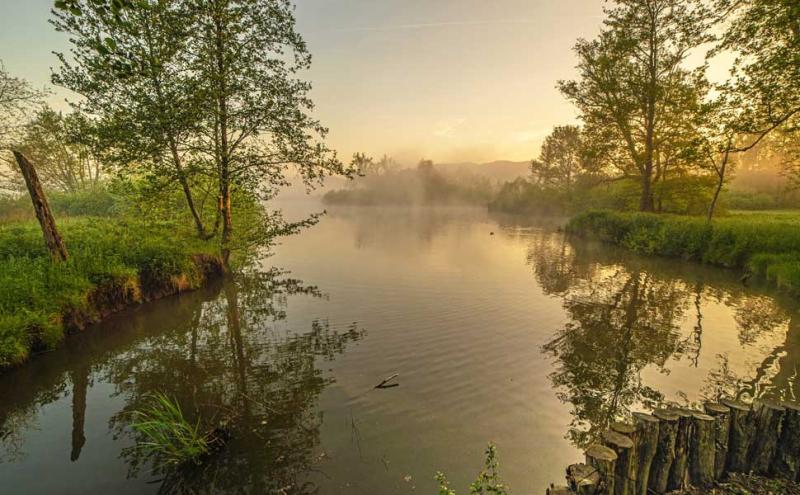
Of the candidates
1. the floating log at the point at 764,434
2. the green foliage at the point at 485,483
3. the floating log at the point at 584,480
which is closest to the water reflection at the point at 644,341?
the floating log at the point at 764,434

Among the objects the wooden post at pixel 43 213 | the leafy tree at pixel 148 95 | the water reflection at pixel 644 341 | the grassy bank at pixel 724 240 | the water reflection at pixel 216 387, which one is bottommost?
the water reflection at pixel 216 387

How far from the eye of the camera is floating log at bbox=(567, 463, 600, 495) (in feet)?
13.3

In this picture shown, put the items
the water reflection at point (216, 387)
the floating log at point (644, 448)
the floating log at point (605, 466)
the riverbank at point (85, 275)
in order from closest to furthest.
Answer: the floating log at point (605, 466), the floating log at point (644, 448), the water reflection at point (216, 387), the riverbank at point (85, 275)

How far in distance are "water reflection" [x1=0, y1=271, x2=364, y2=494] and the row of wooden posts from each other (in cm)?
429

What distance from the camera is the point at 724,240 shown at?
22438 millimetres

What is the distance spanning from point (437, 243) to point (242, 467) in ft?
95.1

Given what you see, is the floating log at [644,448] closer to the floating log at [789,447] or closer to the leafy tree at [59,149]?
the floating log at [789,447]

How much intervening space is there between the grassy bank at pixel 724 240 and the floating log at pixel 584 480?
18972 mm

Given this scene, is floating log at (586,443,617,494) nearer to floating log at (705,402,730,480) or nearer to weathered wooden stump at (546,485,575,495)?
weathered wooden stump at (546,485,575,495)

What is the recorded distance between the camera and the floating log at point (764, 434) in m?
5.11

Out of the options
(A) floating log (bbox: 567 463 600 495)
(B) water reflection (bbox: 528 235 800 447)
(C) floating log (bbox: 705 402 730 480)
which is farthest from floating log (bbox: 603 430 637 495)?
(B) water reflection (bbox: 528 235 800 447)

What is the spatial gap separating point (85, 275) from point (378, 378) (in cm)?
1141

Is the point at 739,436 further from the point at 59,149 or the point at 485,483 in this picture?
the point at 59,149

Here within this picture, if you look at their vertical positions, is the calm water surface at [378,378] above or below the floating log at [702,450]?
below
